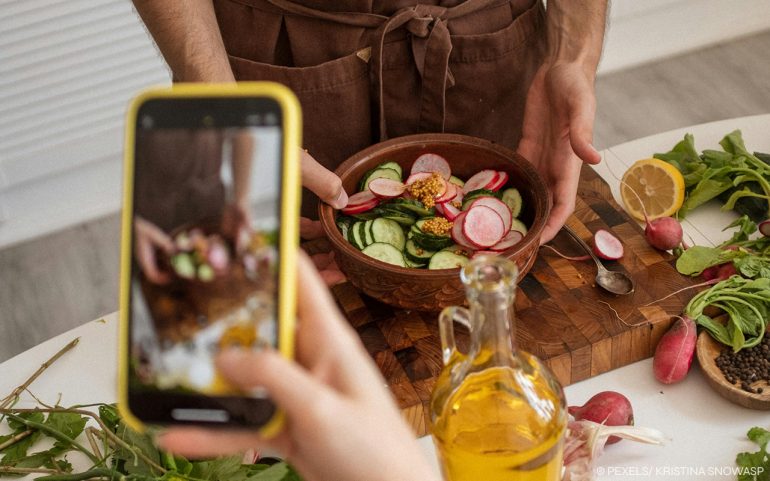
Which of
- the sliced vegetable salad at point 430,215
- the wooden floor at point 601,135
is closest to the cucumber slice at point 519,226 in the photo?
the sliced vegetable salad at point 430,215

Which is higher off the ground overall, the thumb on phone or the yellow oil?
the thumb on phone

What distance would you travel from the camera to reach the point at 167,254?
0.72m

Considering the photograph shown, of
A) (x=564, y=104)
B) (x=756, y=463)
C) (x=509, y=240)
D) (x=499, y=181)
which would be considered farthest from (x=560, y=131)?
(x=756, y=463)

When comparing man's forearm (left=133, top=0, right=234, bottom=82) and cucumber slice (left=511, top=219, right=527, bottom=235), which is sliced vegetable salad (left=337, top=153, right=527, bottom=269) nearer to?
cucumber slice (left=511, top=219, right=527, bottom=235)

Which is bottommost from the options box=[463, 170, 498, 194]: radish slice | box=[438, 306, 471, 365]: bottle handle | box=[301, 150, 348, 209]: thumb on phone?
box=[463, 170, 498, 194]: radish slice

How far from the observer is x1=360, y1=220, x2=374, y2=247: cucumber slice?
1.38 m

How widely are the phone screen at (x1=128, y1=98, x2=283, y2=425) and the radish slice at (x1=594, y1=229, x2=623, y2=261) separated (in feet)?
2.82

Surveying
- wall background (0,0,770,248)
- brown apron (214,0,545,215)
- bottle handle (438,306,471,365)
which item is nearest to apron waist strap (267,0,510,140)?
brown apron (214,0,545,215)

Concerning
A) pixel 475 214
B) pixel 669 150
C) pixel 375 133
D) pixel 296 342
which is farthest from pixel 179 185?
pixel 669 150

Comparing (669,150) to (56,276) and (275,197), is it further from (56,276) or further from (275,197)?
(56,276)

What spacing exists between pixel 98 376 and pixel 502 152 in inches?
30.1

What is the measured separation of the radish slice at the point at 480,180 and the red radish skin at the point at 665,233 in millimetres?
282

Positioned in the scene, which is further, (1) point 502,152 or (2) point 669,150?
(2) point 669,150

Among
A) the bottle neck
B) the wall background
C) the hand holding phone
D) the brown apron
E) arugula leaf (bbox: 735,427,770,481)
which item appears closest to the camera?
the hand holding phone
